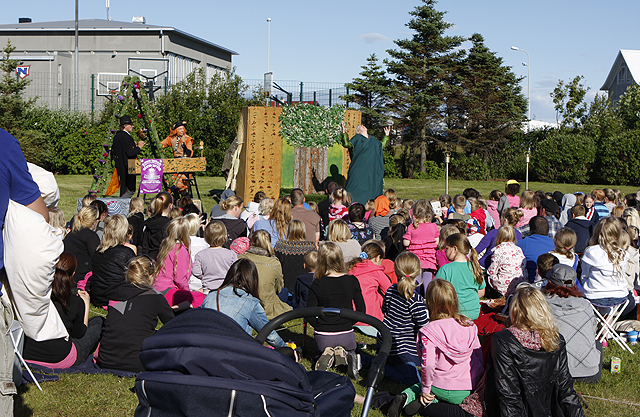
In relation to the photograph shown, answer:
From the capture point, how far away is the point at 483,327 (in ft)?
19.7

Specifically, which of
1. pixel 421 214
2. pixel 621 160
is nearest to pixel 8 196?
pixel 421 214

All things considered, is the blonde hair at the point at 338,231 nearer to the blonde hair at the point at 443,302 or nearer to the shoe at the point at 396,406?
the blonde hair at the point at 443,302

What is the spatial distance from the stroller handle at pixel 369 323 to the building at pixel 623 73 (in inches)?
1907

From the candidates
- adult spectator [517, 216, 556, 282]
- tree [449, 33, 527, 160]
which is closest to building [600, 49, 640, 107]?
tree [449, 33, 527, 160]

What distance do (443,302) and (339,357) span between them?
4.41ft

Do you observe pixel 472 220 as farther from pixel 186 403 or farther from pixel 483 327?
pixel 186 403

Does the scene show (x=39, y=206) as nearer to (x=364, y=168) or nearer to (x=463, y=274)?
(x=463, y=274)

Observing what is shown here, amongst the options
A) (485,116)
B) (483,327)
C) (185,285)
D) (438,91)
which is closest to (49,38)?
(438,91)

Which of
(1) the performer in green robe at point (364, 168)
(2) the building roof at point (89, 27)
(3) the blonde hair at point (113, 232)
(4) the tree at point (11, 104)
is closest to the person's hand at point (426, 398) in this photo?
(3) the blonde hair at point (113, 232)

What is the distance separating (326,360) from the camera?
Result: 17.5 feet

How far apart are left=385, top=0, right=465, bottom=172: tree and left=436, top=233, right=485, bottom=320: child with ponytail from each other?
26.6 meters

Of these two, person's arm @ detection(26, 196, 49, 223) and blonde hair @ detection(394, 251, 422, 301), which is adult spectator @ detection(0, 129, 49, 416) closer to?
person's arm @ detection(26, 196, 49, 223)

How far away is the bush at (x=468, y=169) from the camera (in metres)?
30.1

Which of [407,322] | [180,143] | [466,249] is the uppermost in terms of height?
[180,143]
